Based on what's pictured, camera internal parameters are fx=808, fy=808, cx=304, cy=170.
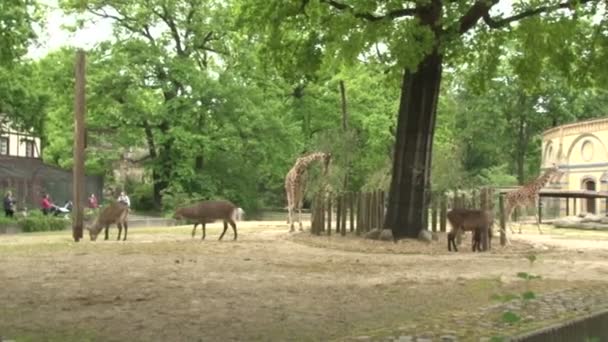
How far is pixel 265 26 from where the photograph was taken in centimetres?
1903

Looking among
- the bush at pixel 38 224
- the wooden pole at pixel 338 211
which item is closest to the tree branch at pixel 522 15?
the wooden pole at pixel 338 211

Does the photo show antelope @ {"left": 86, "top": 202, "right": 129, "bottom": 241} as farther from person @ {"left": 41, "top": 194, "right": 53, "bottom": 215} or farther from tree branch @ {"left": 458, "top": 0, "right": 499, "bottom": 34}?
person @ {"left": 41, "top": 194, "right": 53, "bottom": 215}

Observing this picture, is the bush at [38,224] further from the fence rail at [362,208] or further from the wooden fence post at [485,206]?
the wooden fence post at [485,206]

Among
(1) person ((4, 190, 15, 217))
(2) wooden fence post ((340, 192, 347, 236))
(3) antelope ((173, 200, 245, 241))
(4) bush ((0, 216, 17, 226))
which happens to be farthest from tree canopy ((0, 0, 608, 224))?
(4) bush ((0, 216, 17, 226))

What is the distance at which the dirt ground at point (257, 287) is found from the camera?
7.25m

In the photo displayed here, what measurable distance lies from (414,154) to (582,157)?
39678mm

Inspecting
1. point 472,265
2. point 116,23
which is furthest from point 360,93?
point 472,265

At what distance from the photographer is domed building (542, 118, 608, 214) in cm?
5228

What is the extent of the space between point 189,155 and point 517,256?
30.2 m

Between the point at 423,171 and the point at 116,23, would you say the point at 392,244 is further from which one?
the point at 116,23

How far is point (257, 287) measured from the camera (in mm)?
10086

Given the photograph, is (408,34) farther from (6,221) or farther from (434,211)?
(6,221)

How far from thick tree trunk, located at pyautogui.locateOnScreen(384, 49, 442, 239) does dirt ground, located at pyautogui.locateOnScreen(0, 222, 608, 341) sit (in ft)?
4.42

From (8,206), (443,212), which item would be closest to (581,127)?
(443,212)
